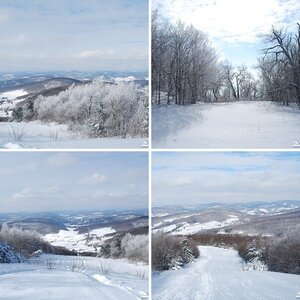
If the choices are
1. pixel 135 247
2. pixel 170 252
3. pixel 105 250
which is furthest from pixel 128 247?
pixel 170 252

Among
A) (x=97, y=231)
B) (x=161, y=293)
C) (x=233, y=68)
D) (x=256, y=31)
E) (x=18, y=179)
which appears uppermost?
(x=256, y=31)

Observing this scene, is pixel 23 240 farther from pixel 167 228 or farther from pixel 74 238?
pixel 167 228

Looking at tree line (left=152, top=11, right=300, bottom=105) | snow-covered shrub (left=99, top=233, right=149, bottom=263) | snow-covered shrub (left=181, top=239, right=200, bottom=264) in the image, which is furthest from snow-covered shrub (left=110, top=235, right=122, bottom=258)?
tree line (left=152, top=11, right=300, bottom=105)

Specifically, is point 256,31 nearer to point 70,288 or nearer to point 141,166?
point 141,166

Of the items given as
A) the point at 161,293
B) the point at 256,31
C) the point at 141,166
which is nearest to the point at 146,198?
the point at 141,166

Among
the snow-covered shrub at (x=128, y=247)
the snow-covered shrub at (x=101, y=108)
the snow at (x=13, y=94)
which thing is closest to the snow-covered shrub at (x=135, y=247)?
the snow-covered shrub at (x=128, y=247)

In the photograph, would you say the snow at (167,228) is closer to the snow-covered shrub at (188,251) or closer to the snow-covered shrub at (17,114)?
the snow-covered shrub at (188,251)
